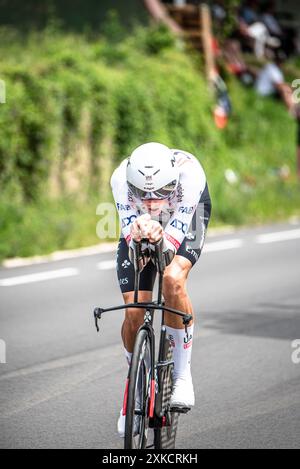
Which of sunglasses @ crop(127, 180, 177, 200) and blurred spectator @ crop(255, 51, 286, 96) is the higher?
blurred spectator @ crop(255, 51, 286, 96)

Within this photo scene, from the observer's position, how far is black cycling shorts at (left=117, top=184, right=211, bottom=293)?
6555mm

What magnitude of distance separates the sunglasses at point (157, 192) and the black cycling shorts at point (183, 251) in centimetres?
43

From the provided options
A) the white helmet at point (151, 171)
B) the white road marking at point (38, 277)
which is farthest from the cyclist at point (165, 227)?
the white road marking at point (38, 277)

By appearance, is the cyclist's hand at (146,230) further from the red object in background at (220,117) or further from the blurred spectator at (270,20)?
the blurred spectator at (270,20)

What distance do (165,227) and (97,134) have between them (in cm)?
1478

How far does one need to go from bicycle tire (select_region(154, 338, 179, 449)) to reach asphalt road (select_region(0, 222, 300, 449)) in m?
0.26

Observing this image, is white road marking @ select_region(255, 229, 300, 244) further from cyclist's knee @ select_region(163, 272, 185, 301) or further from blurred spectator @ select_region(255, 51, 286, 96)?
cyclist's knee @ select_region(163, 272, 185, 301)

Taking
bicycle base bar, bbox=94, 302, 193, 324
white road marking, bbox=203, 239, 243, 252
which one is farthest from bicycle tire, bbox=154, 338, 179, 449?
white road marking, bbox=203, 239, 243, 252

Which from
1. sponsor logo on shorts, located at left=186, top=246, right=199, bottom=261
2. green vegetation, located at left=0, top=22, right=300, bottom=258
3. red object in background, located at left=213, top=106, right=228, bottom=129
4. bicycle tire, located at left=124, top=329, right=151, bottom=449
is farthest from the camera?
red object in background, located at left=213, top=106, right=228, bottom=129

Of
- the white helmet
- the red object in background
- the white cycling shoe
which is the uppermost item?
the red object in background

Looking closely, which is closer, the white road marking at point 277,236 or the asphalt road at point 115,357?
the asphalt road at point 115,357

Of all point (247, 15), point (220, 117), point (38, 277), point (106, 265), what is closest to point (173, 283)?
point (38, 277)

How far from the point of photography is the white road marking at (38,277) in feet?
45.6

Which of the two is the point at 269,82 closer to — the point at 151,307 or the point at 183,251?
the point at 183,251
